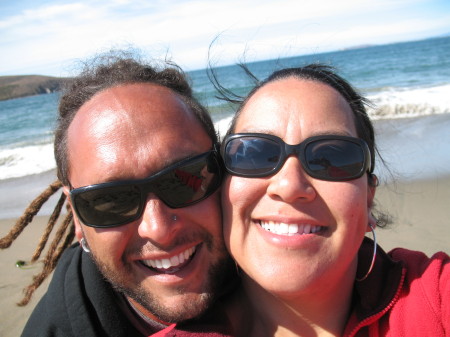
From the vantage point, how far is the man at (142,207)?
174 cm

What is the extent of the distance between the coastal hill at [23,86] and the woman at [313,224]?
219ft

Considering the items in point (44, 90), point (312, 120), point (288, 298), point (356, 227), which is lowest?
point (44, 90)

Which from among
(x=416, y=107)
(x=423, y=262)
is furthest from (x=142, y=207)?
(x=416, y=107)

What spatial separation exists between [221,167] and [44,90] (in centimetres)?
7643

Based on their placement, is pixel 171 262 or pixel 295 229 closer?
pixel 295 229

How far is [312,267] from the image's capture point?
1.52 metres

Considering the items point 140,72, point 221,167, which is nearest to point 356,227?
point 221,167

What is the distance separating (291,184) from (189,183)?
1.70 feet

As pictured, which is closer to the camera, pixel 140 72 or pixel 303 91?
pixel 303 91

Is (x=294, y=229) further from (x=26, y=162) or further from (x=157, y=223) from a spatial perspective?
(x=26, y=162)

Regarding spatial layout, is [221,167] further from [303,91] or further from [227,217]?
[303,91]

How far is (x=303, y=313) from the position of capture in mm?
1726

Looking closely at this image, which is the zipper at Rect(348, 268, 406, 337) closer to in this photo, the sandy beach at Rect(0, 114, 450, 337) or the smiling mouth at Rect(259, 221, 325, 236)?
the smiling mouth at Rect(259, 221, 325, 236)

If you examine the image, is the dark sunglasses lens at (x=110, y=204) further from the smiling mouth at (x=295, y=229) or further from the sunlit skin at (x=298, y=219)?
the smiling mouth at (x=295, y=229)
